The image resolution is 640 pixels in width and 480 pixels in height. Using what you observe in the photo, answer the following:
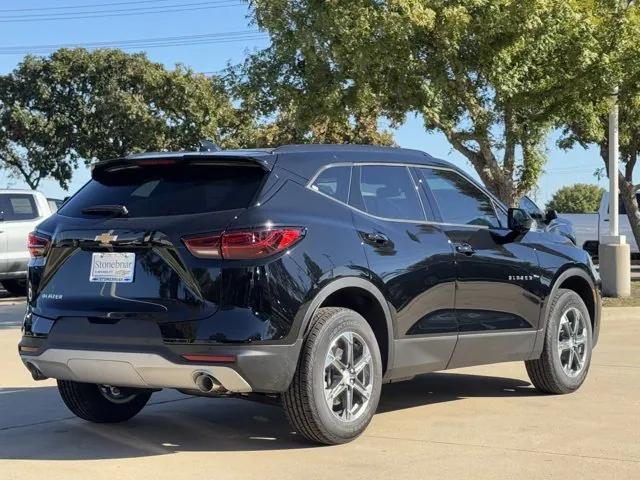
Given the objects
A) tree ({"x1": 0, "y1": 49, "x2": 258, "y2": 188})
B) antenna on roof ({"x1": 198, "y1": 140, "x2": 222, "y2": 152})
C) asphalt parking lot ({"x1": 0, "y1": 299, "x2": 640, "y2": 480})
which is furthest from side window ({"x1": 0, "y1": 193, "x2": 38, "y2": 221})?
tree ({"x1": 0, "y1": 49, "x2": 258, "y2": 188})

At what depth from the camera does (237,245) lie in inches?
211

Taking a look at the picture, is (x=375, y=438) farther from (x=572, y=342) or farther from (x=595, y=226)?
(x=595, y=226)

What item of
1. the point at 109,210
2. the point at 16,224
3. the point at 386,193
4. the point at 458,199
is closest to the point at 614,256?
the point at 458,199

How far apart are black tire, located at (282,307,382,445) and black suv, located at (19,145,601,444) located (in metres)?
0.01

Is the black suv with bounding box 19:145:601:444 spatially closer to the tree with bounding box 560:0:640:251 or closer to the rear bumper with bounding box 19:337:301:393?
the rear bumper with bounding box 19:337:301:393

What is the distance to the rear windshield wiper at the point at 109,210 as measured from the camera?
581 cm

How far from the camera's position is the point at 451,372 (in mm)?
8922

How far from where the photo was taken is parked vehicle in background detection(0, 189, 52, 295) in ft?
60.3

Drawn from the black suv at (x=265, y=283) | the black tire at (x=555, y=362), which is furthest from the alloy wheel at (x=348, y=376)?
the black tire at (x=555, y=362)

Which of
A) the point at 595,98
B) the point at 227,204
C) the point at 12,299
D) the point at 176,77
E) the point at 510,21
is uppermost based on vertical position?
the point at 176,77

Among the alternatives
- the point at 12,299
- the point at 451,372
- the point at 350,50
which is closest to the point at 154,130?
the point at 12,299

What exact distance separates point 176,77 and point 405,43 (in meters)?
29.3

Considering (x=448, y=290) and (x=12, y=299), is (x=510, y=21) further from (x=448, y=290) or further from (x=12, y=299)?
(x=12, y=299)

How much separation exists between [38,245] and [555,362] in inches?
152
